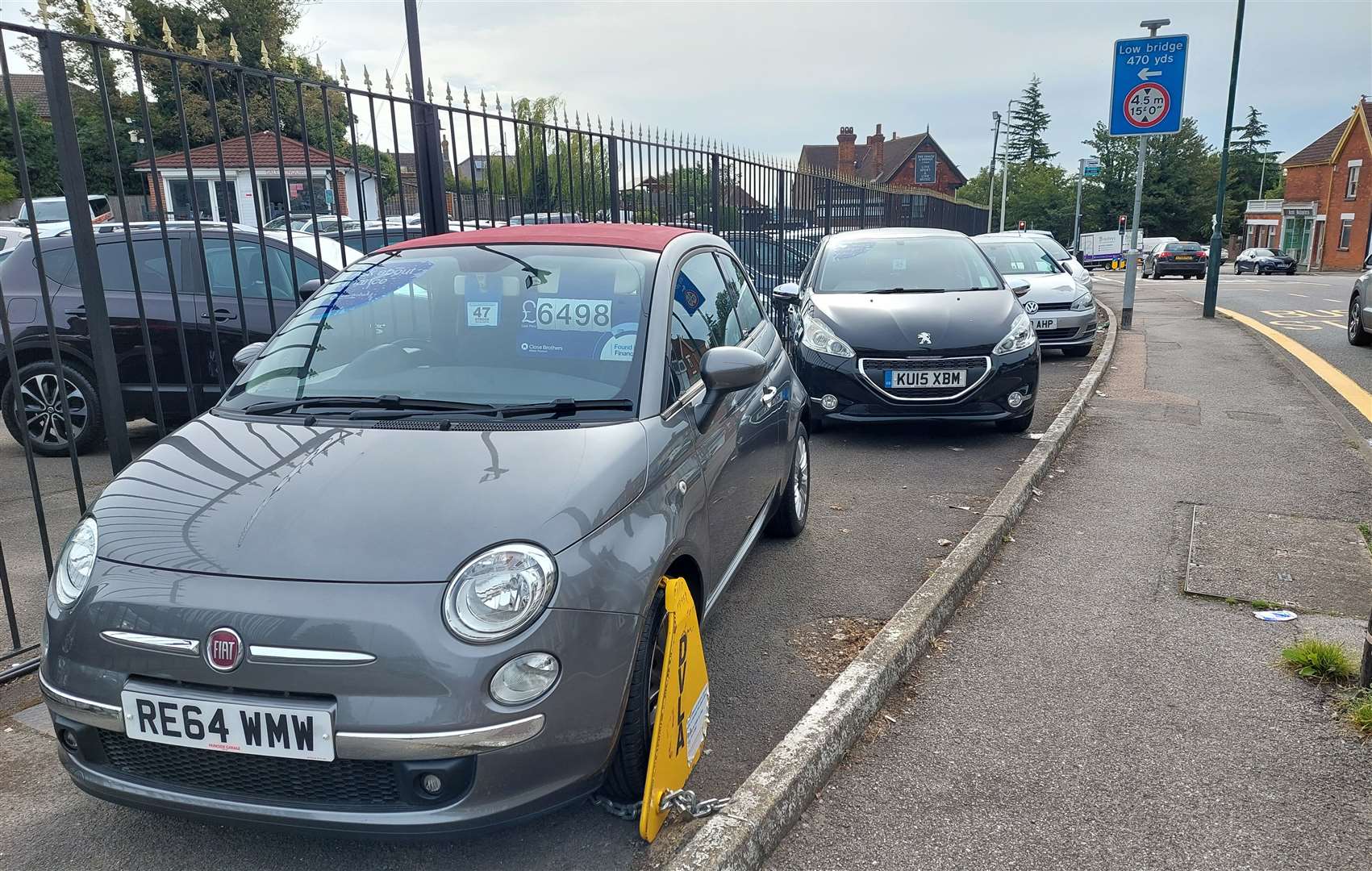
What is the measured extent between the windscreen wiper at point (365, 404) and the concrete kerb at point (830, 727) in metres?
1.39

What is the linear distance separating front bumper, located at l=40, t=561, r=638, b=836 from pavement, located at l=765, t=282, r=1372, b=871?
0.81 meters

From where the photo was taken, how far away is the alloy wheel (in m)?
6.95

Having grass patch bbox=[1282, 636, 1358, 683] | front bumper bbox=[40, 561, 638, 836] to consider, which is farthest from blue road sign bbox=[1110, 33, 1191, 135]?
front bumper bbox=[40, 561, 638, 836]

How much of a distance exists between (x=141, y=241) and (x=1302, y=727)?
23.7ft

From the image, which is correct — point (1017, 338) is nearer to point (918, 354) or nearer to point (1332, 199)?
point (918, 354)

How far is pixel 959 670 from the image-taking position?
12.3ft

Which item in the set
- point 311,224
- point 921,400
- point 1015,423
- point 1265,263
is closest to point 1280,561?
point 921,400

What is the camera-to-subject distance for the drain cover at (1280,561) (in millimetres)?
4391

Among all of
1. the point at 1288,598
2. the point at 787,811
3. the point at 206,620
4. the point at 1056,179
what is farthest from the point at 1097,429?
the point at 1056,179

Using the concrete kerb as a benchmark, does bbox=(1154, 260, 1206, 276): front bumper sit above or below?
below

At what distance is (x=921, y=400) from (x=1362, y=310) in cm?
935

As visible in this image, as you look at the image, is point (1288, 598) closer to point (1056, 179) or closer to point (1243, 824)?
point (1243, 824)

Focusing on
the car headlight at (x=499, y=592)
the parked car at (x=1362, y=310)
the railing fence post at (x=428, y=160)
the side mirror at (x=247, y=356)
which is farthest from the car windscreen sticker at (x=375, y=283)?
the parked car at (x=1362, y=310)

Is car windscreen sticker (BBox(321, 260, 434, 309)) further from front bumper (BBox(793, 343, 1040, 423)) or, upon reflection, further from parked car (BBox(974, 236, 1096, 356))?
parked car (BBox(974, 236, 1096, 356))
